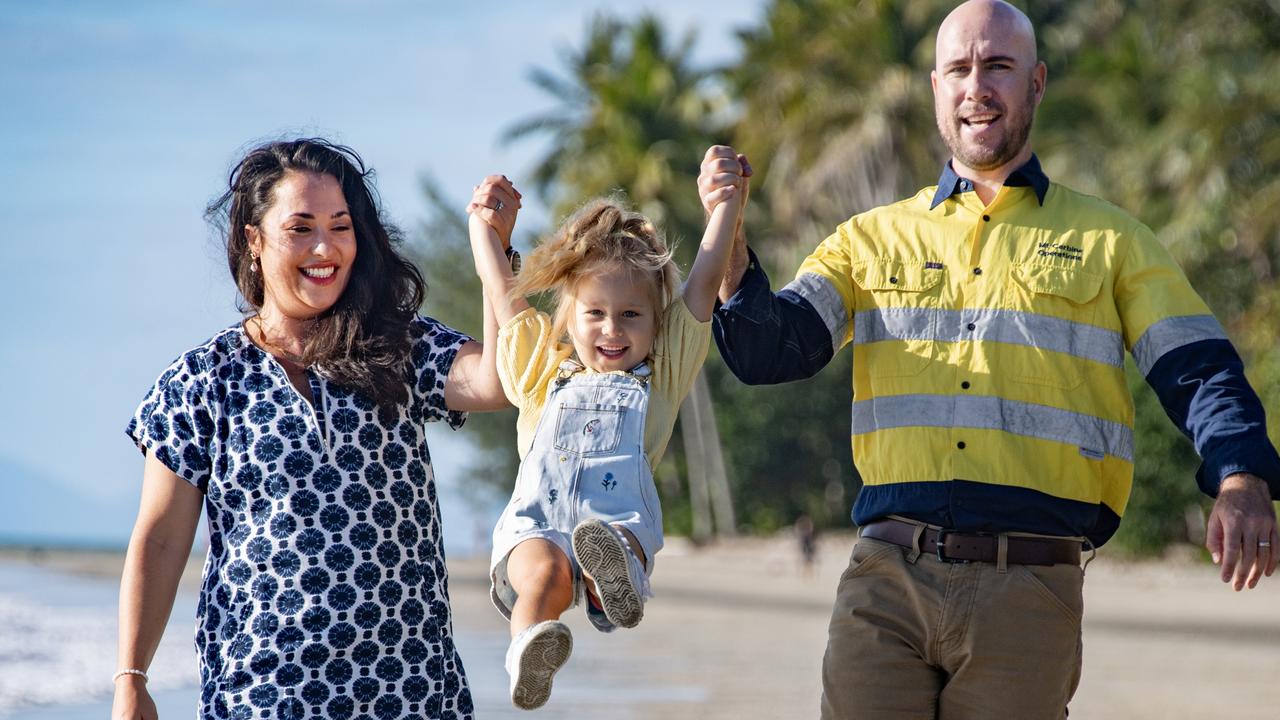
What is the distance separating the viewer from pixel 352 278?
167 inches

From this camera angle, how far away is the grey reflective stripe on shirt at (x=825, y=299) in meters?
4.40

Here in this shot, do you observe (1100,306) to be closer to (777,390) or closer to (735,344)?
(735,344)

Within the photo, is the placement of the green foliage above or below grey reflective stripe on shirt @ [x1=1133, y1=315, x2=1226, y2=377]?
above

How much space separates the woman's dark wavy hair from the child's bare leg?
1.57ft

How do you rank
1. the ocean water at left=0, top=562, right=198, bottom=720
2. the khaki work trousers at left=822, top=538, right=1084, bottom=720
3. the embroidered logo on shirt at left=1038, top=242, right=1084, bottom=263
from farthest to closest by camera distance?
1. the ocean water at left=0, top=562, right=198, bottom=720
2. the embroidered logo on shirt at left=1038, top=242, right=1084, bottom=263
3. the khaki work trousers at left=822, top=538, right=1084, bottom=720

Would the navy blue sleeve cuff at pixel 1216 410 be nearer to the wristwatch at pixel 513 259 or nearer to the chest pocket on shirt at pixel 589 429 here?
the chest pocket on shirt at pixel 589 429

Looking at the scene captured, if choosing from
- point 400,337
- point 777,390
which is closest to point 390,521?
point 400,337

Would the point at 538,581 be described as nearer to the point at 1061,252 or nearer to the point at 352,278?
the point at 352,278

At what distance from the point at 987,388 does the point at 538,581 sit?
1.18 m

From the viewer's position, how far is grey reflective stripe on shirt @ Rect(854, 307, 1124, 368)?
420cm

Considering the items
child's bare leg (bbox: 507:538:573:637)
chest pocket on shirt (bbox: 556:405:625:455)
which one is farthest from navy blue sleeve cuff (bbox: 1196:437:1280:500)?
child's bare leg (bbox: 507:538:573:637)

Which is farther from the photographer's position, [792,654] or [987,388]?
[792,654]

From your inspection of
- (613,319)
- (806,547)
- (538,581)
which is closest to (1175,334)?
(613,319)

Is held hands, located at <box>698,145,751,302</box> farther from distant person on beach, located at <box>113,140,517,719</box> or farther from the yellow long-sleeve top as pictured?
distant person on beach, located at <box>113,140,517,719</box>
